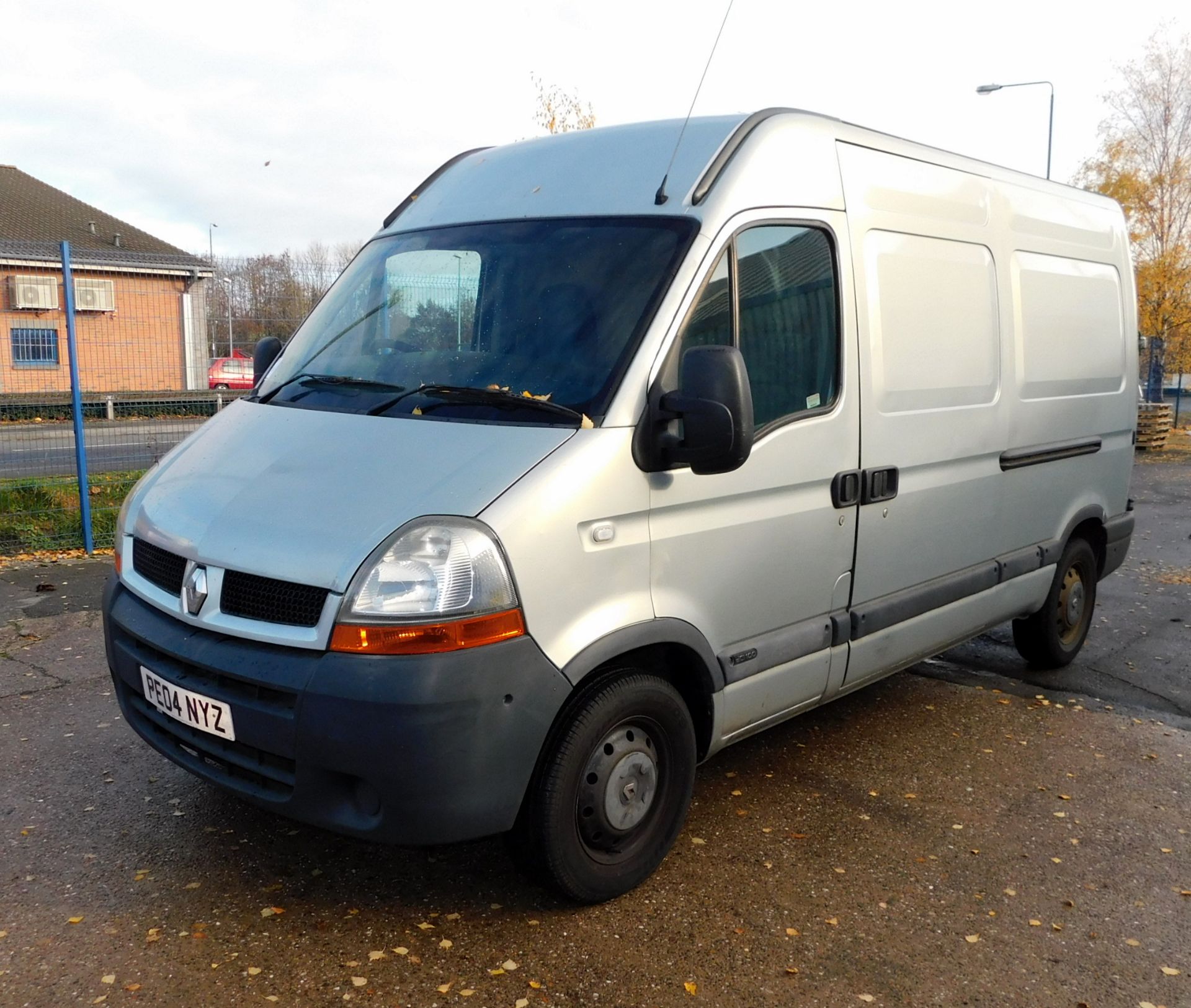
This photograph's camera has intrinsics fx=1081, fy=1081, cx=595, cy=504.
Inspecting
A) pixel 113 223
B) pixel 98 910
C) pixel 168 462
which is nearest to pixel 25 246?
pixel 168 462

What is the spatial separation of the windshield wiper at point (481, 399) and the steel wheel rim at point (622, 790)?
37.7 inches

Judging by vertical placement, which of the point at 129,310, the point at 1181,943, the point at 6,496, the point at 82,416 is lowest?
the point at 1181,943

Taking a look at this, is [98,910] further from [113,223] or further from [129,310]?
[113,223]

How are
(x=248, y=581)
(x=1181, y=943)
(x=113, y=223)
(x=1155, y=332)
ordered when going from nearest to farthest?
(x=248, y=581) → (x=1181, y=943) → (x=1155, y=332) → (x=113, y=223)

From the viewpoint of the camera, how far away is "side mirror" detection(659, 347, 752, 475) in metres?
3.11

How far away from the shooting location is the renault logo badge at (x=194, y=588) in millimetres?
3148

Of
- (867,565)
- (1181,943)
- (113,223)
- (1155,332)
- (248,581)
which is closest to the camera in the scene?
(248,581)

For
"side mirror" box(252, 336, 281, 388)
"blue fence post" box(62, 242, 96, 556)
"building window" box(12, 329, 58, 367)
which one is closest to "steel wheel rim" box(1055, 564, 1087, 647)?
"side mirror" box(252, 336, 281, 388)

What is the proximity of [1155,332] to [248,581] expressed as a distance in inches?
1134

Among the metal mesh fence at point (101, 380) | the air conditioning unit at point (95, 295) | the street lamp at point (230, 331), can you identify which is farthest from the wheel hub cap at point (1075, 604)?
the air conditioning unit at point (95, 295)

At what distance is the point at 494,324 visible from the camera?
359 cm

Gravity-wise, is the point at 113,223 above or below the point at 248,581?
above

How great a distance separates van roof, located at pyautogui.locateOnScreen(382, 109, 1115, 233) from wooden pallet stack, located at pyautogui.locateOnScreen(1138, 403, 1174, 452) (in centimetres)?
2055

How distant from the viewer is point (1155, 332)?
2717 centimetres
